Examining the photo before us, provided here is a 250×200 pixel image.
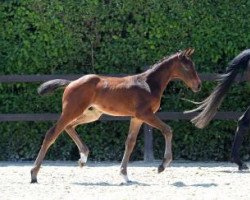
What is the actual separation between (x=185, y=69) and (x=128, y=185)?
1.81m

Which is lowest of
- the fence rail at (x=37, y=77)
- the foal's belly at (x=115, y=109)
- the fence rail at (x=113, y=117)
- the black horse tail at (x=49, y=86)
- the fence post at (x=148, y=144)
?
the fence post at (x=148, y=144)

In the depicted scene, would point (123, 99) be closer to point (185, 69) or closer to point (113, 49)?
point (185, 69)

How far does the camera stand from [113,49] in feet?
38.8

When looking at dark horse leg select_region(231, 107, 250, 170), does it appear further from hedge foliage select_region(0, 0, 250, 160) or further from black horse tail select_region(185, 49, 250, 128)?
hedge foliage select_region(0, 0, 250, 160)

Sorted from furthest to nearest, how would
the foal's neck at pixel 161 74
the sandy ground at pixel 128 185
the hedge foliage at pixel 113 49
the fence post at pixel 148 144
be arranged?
the hedge foliage at pixel 113 49, the fence post at pixel 148 144, the foal's neck at pixel 161 74, the sandy ground at pixel 128 185

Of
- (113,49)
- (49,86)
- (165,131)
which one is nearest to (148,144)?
(113,49)

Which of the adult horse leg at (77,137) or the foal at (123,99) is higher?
the foal at (123,99)

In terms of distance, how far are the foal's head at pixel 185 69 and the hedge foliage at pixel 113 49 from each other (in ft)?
8.15

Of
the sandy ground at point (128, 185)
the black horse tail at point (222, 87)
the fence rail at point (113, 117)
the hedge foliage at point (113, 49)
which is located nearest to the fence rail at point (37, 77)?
the hedge foliage at point (113, 49)

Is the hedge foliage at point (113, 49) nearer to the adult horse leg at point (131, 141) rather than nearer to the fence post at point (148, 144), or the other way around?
the fence post at point (148, 144)

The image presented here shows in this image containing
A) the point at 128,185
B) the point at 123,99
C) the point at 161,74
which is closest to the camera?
the point at 128,185

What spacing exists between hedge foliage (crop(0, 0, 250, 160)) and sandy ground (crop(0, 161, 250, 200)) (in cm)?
70

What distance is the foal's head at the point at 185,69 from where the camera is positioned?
9305 mm

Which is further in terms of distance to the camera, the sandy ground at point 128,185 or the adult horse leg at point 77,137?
the adult horse leg at point 77,137
